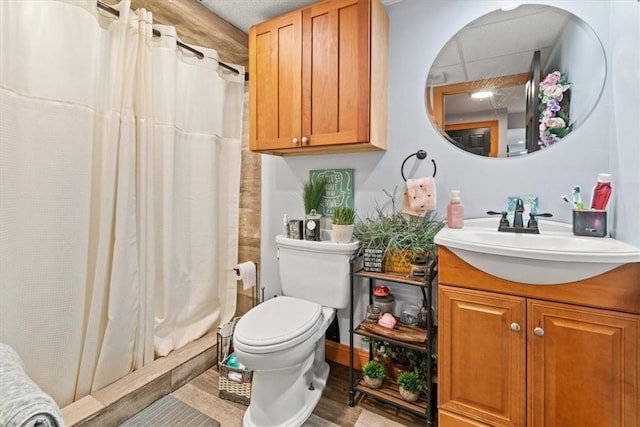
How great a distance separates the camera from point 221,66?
2.21m

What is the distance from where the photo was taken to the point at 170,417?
1.48 metres

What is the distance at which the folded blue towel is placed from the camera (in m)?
0.73

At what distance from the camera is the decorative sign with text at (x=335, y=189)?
1903 mm

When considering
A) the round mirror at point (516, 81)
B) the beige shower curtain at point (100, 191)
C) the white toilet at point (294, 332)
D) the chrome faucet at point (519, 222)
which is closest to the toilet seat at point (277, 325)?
the white toilet at point (294, 332)

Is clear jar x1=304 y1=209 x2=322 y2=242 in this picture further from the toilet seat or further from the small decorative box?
the small decorative box

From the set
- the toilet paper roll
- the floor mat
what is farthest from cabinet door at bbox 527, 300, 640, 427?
the toilet paper roll

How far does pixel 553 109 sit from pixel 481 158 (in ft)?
1.20

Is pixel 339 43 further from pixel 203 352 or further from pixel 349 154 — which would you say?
pixel 203 352

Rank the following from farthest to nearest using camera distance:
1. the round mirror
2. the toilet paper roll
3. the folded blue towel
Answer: the toilet paper roll → the round mirror → the folded blue towel

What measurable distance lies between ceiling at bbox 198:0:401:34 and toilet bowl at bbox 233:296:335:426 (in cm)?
176

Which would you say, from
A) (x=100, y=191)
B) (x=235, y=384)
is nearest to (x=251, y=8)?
(x=100, y=191)

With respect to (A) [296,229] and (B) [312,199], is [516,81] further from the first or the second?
(A) [296,229]

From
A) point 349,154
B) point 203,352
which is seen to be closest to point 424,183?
point 349,154

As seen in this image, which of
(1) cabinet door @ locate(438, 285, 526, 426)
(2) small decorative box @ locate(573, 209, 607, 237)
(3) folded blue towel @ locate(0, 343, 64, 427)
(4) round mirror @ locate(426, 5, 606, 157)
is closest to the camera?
(3) folded blue towel @ locate(0, 343, 64, 427)
